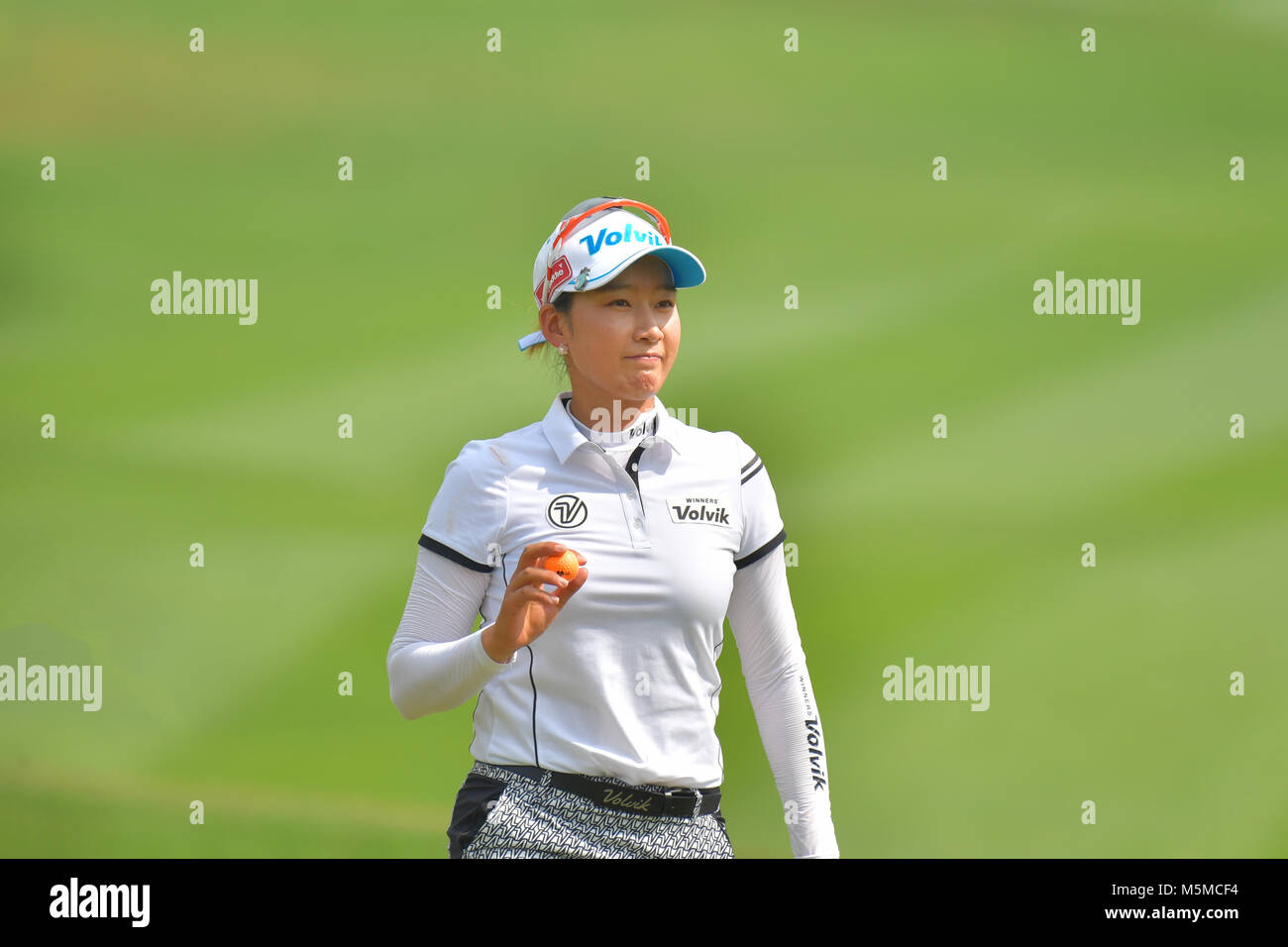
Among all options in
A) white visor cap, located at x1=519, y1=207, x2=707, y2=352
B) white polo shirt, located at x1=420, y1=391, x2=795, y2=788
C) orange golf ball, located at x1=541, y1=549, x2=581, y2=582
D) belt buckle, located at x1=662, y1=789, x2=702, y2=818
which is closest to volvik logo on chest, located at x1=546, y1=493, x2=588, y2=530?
white polo shirt, located at x1=420, y1=391, x2=795, y2=788

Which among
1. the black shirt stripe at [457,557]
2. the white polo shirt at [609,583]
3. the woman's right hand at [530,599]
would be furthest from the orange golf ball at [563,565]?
the black shirt stripe at [457,557]

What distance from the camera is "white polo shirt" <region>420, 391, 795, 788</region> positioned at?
83.4 inches

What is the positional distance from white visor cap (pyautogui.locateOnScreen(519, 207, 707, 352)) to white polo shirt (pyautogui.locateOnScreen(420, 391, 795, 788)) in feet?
0.77

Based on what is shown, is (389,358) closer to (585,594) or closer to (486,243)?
(486,243)

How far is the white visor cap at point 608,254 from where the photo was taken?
7.16 feet

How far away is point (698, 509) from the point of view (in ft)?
7.36

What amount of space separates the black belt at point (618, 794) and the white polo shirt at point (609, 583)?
18mm

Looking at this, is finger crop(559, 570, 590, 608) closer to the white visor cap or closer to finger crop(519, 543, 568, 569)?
finger crop(519, 543, 568, 569)

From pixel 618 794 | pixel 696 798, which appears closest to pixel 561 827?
pixel 618 794

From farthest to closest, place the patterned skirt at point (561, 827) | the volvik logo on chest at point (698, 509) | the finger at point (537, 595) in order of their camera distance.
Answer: the volvik logo on chest at point (698, 509) → the patterned skirt at point (561, 827) → the finger at point (537, 595)

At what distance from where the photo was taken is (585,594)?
212 cm

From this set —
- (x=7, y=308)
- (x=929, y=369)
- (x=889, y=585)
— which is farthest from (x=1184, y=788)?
(x=7, y=308)

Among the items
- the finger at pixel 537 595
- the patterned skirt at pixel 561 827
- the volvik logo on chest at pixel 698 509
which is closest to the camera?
the finger at pixel 537 595

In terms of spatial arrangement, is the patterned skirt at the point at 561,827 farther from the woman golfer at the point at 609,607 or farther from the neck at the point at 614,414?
the neck at the point at 614,414
